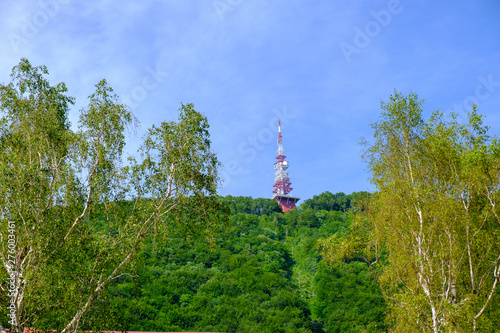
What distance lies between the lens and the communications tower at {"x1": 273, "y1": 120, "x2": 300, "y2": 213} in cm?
14650

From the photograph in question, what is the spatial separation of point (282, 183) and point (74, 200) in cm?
13381

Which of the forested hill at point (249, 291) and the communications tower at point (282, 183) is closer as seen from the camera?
the forested hill at point (249, 291)

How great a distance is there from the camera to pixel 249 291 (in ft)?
201

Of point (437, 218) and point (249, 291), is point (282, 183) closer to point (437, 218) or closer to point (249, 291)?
point (249, 291)

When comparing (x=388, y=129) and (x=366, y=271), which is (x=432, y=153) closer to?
(x=388, y=129)

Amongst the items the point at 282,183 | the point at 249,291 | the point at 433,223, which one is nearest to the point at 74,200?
the point at 433,223

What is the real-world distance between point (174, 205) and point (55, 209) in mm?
3488

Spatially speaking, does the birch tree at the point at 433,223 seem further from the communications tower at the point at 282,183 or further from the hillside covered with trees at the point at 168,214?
the communications tower at the point at 282,183

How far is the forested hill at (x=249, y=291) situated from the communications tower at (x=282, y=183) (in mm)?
59007

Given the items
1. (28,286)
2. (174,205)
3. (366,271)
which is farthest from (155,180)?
(366,271)

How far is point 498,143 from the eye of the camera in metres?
16.3

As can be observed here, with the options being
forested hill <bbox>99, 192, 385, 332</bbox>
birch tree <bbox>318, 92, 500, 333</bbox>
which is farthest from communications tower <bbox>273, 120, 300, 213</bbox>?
birch tree <bbox>318, 92, 500, 333</bbox>

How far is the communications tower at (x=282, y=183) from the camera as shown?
146500mm

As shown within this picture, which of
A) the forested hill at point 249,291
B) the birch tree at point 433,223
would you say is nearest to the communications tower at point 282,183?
the forested hill at point 249,291
